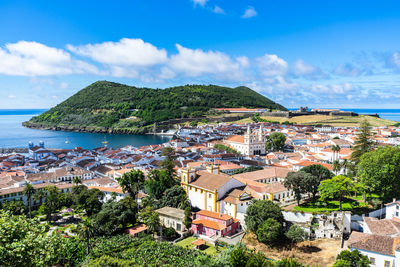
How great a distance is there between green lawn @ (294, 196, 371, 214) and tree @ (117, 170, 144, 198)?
20.5m

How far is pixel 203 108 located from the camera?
188m

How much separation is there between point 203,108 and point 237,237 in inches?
6355

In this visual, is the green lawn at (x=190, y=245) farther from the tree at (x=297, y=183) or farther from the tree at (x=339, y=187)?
the tree at (x=339, y=187)

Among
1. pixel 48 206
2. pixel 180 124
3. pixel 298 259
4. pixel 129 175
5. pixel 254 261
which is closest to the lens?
pixel 254 261

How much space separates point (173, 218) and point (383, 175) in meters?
22.5

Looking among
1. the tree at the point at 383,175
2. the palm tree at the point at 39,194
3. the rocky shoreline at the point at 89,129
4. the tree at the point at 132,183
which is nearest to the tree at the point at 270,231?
the tree at the point at 383,175

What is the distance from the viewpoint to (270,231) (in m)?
26.1

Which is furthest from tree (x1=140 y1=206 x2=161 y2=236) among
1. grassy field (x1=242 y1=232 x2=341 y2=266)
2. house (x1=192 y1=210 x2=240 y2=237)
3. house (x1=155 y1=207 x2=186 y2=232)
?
grassy field (x1=242 y1=232 x2=341 y2=266)

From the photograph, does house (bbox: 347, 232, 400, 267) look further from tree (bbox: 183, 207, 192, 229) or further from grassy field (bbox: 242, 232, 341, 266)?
tree (bbox: 183, 207, 192, 229)

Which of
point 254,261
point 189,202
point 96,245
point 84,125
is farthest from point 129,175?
point 84,125

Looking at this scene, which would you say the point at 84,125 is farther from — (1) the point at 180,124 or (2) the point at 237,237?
(2) the point at 237,237

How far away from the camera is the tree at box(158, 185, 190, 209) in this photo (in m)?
36.0

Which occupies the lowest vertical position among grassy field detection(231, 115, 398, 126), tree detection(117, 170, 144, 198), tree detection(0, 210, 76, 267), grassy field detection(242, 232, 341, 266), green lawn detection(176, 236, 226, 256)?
green lawn detection(176, 236, 226, 256)

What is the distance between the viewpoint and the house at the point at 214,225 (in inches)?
1150
